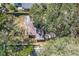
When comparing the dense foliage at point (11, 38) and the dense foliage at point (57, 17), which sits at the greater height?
the dense foliage at point (57, 17)

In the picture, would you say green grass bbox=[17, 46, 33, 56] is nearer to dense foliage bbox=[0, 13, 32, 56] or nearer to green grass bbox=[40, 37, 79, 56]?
dense foliage bbox=[0, 13, 32, 56]

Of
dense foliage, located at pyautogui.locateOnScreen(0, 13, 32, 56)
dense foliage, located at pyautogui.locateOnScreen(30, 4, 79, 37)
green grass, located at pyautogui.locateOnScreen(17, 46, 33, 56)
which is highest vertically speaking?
dense foliage, located at pyautogui.locateOnScreen(30, 4, 79, 37)

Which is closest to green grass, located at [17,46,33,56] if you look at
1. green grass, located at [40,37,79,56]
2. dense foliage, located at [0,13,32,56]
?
dense foliage, located at [0,13,32,56]

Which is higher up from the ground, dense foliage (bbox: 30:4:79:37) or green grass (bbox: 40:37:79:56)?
dense foliage (bbox: 30:4:79:37)

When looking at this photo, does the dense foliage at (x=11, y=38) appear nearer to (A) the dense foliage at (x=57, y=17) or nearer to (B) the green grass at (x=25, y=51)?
(B) the green grass at (x=25, y=51)

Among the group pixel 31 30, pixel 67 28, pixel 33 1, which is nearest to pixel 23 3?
pixel 33 1

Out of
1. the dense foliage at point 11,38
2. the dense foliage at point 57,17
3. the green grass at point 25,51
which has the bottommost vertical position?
the green grass at point 25,51

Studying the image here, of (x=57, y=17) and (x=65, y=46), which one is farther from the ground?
(x=57, y=17)

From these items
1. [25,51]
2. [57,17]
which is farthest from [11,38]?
[57,17]

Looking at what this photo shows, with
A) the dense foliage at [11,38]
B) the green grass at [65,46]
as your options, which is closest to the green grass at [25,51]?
the dense foliage at [11,38]

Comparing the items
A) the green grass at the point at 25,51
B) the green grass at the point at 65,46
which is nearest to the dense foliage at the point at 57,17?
the green grass at the point at 65,46

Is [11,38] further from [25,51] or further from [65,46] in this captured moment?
[65,46]
